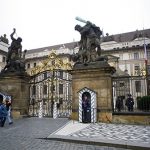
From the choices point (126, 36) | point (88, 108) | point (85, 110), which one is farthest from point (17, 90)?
point (126, 36)

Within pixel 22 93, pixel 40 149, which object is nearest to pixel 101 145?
pixel 40 149

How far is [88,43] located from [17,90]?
6.22m

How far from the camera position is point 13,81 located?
1877cm

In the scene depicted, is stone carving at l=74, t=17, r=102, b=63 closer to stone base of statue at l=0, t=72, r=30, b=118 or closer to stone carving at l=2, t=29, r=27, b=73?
stone base of statue at l=0, t=72, r=30, b=118

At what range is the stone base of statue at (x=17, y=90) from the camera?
60.1ft

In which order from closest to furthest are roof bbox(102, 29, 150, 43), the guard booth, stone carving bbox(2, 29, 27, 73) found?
the guard booth, stone carving bbox(2, 29, 27, 73), roof bbox(102, 29, 150, 43)

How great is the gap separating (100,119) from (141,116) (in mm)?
2318

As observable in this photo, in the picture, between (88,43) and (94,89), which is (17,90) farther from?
(88,43)

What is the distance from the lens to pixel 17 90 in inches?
732

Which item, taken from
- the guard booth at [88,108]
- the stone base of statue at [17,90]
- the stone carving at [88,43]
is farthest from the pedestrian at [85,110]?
the stone base of statue at [17,90]

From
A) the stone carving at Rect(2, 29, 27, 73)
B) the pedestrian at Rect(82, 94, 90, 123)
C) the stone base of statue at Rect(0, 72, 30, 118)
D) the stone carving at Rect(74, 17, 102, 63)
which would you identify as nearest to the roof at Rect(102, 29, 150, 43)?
the stone carving at Rect(2, 29, 27, 73)

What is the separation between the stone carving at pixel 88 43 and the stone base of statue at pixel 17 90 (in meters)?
4.60

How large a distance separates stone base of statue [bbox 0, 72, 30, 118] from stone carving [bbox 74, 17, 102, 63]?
181 inches

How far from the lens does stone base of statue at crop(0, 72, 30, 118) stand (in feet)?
60.1
